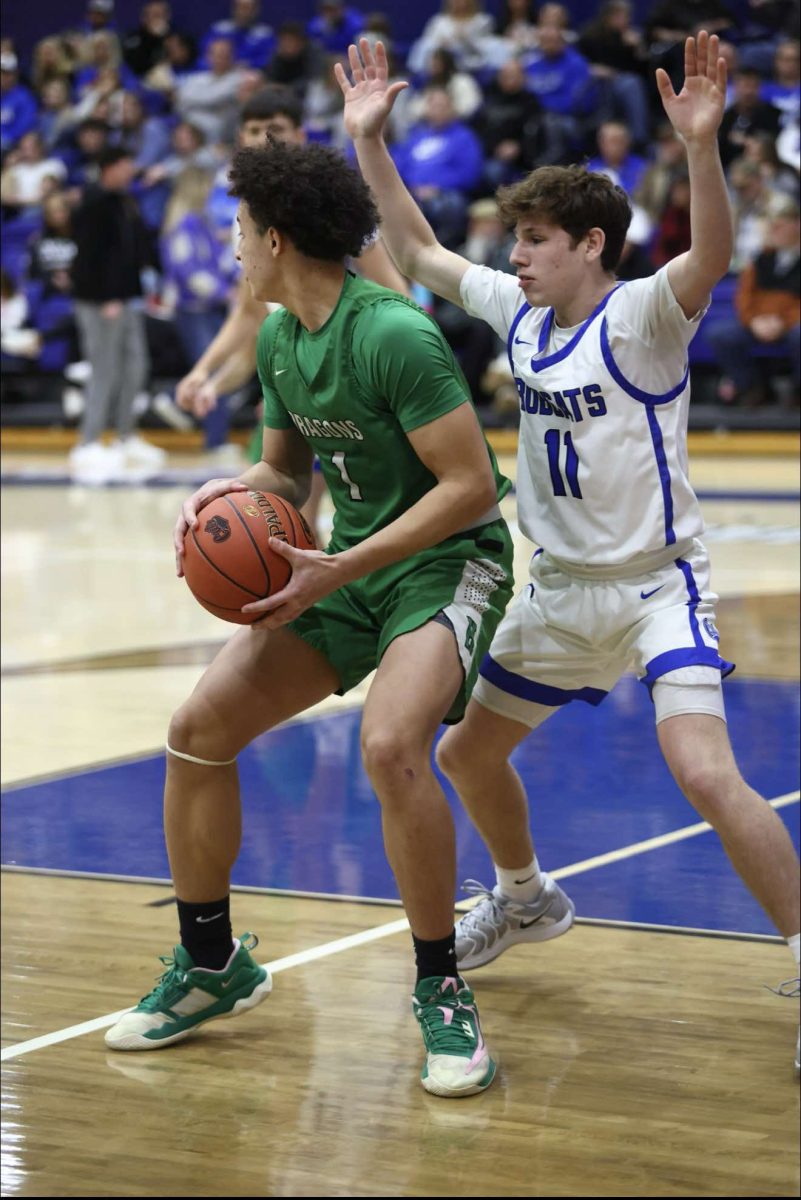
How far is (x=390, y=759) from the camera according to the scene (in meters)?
3.61

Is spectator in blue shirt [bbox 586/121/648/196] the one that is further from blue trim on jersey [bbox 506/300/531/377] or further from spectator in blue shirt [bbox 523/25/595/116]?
blue trim on jersey [bbox 506/300/531/377]

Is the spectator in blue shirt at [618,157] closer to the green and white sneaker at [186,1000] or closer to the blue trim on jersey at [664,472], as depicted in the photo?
the blue trim on jersey at [664,472]

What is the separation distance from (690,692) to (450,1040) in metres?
0.79

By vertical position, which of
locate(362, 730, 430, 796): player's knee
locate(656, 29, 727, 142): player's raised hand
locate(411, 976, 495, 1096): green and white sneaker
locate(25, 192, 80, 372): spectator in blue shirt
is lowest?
locate(25, 192, 80, 372): spectator in blue shirt

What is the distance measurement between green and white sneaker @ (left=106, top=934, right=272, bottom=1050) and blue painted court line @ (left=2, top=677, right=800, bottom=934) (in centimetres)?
82

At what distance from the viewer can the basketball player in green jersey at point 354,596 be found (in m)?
3.66

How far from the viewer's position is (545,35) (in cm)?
1658

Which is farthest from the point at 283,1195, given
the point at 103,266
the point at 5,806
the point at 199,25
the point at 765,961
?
the point at 199,25

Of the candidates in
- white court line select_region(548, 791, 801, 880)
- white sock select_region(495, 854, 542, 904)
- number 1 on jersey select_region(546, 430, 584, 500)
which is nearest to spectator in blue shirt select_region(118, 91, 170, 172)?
white court line select_region(548, 791, 801, 880)

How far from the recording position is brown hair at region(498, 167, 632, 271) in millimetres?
3859

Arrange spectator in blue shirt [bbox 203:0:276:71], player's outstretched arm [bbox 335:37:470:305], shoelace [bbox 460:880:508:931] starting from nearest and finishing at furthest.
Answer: player's outstretched arm [bbox 335:37:470:305] < shoelace [bbox 460:880:508:931] < spectator in blue shirt [bbox 203:0:276:71]

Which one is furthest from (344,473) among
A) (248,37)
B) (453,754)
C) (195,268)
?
(248,37)

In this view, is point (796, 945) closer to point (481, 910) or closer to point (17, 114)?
point (481, 910)

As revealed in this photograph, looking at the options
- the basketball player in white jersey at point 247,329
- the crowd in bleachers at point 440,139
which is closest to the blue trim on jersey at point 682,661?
the basketball player in white jersey at point 247,329
